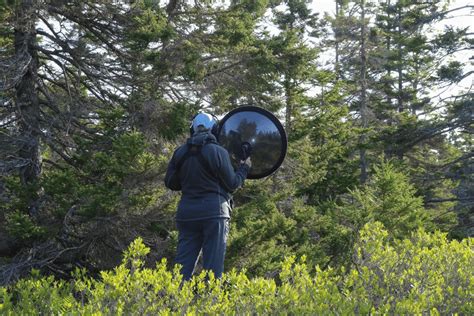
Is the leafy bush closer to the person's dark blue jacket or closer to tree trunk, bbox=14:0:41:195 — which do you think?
the person's dark blue jacket

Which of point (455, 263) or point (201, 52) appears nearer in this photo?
→ point (455, 263)

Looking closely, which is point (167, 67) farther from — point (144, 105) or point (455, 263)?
point (455, 263)

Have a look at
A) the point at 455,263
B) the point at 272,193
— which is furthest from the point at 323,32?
the point at 455,263

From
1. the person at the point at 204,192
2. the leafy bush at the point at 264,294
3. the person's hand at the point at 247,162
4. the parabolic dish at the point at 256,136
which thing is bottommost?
the leafy bush at the point at 264,294

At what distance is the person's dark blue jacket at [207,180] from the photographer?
18.1 ft

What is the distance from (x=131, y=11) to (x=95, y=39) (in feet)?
3.22

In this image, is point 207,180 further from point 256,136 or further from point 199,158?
point 256,136

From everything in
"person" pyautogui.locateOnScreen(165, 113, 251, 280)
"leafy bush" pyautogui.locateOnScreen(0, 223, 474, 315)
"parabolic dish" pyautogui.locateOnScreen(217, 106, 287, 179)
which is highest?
"parabolic dish" pyautogui.locateOnScreen(217, 106, 287, 179)

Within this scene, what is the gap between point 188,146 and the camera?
573 centimetres

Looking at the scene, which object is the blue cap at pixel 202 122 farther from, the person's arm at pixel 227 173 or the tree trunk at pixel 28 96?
the tree trunk at pixel 28 96

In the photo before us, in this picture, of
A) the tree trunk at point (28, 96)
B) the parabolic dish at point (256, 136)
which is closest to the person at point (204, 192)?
the parabolic dish at point (256, 136)

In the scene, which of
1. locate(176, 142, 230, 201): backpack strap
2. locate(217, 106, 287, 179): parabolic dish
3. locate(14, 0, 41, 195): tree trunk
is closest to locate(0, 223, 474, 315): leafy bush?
locate(176, 142, 230, 201): backpack strap

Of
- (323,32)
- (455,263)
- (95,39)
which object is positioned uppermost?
(323,32)

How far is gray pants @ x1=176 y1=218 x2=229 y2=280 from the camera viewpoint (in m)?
5.55
